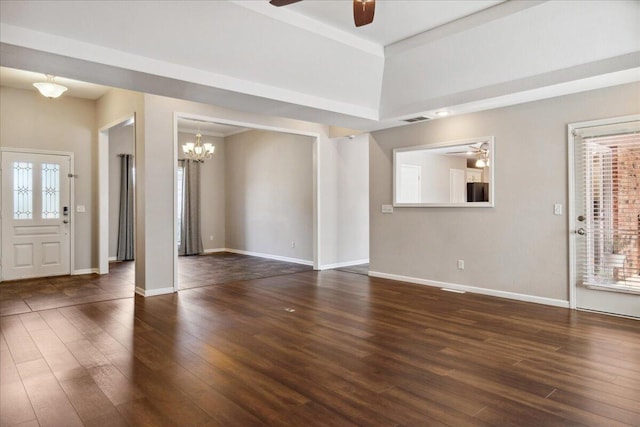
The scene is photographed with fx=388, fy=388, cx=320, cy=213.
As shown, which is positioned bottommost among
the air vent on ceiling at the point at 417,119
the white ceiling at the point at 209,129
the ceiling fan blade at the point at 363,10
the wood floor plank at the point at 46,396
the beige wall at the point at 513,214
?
the wood floor plank at the point at 46,396

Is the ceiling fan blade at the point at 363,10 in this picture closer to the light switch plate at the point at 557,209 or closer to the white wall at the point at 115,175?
the light switch plate at the point at 557,209

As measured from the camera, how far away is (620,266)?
4207 millimetres

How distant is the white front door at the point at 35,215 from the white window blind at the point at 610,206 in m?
8.01

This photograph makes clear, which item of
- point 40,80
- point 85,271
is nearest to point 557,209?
point 40,80

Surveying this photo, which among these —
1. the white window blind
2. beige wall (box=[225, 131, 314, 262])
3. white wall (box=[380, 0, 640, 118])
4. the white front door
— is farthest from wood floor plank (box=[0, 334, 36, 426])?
beige wall (box=[225, 131, 314, 262])

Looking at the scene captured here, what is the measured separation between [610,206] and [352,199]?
460cm

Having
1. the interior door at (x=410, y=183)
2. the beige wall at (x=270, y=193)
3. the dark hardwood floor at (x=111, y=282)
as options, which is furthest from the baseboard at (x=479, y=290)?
the interior door at (x=410, y=183)

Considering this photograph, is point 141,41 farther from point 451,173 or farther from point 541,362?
point 451,173

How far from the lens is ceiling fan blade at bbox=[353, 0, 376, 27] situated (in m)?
2.84

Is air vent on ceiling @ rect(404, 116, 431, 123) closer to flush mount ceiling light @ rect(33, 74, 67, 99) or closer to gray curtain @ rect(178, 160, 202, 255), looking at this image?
flush mount ceiling light @ rect(33, 74, 67, 99)

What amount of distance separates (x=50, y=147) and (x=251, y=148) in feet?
14.1

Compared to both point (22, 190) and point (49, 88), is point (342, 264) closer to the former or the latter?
point (49, 88)

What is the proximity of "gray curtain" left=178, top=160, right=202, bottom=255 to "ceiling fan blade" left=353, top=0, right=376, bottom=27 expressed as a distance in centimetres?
809

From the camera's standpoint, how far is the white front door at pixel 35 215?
6.46 meters
